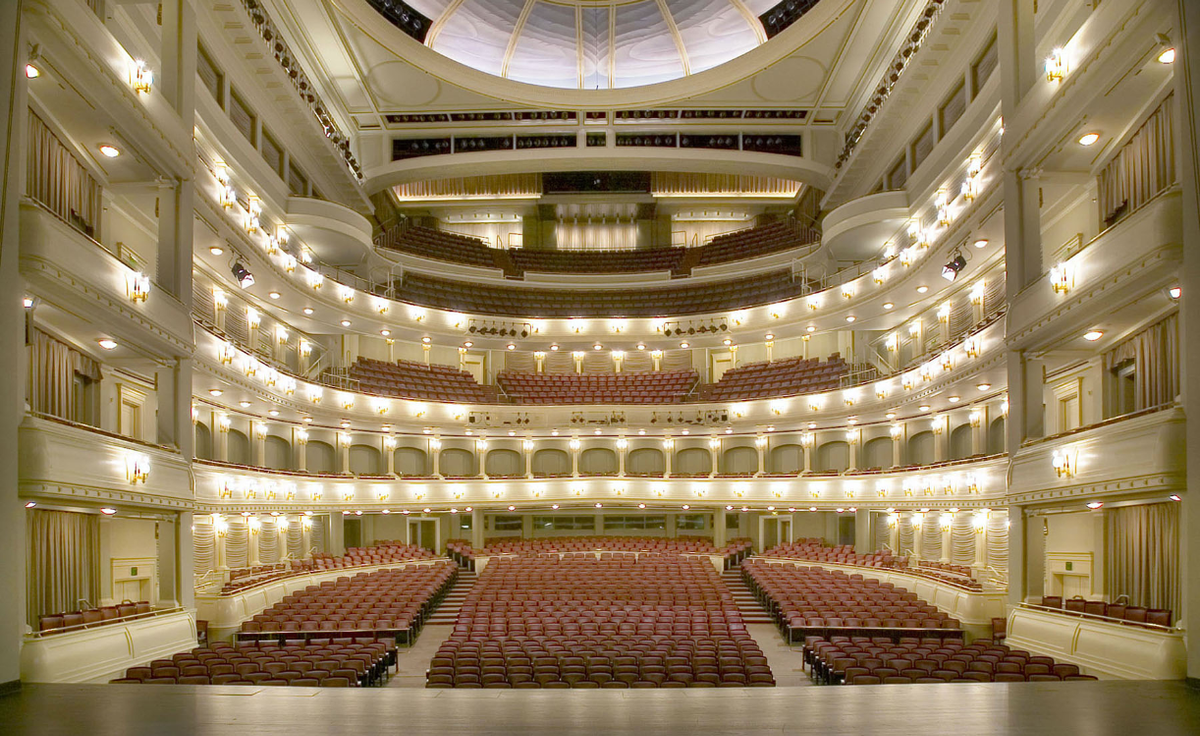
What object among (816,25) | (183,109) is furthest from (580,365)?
(183,109)

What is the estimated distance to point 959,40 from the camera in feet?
72.2

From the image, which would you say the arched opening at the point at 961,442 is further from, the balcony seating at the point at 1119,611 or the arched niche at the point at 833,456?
the balcony seating at the point at 1119,611

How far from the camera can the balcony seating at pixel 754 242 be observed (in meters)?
35.5

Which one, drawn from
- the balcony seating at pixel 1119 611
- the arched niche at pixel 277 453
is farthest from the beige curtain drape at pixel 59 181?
the balcony seating at pixel 1119 611

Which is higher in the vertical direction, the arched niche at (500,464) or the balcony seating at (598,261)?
the balcony seating at (598,261)

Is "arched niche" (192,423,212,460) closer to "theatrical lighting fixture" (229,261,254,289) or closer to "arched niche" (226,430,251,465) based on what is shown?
"arched niche" (226,430,251,465)

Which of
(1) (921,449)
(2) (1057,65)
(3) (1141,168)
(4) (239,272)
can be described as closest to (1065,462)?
(3) (1141,168)

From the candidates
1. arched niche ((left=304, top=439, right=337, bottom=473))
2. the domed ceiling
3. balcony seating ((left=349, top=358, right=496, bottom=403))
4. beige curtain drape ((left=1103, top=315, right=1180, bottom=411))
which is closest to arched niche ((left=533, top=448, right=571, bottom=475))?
balcony seating ((left=349, top=358, right=496, bottom=403))

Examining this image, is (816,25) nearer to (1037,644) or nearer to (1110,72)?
(1110,72)

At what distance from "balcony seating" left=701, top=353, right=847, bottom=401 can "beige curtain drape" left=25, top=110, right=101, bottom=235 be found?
22459 millimetres

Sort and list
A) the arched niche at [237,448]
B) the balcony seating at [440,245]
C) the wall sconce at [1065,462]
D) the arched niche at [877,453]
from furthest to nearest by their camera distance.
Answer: the balcony seating at [440,245], the arched niche at [877,453], the arched niche at [237,448], the wall sconce at [1065,462]

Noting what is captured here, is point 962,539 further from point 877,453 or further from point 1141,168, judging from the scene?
point 1141,168

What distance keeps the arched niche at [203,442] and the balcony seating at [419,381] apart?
7.15 metres

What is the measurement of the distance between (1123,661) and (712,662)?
518 centimetres
